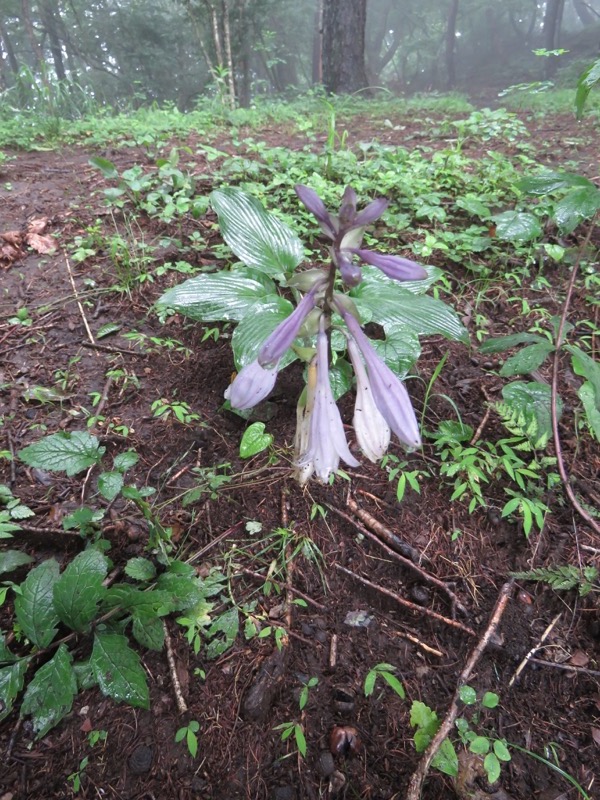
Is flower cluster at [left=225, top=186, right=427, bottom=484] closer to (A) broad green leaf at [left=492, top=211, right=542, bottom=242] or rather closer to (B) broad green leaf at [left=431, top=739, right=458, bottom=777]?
(B) broad green leaf at [left=431, top=739, right=458, bottom=777]

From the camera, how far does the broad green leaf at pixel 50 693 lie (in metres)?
1.29

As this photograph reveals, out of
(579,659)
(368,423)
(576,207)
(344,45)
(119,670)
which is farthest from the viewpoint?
(344,45)

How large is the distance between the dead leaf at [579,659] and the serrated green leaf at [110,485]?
1629 mm

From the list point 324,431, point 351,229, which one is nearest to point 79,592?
point 324,431

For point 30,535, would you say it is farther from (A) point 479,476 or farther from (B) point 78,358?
(A) point 479,476

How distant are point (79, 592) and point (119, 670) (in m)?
0.25

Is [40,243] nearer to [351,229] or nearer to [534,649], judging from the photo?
[351,229]

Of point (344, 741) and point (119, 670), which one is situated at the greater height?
point (119, 670)

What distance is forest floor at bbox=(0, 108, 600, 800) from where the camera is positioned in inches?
52.1

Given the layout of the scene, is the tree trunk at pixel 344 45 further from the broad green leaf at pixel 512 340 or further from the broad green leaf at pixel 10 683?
the broad green leaf at pixel 10 683

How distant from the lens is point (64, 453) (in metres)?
1.61

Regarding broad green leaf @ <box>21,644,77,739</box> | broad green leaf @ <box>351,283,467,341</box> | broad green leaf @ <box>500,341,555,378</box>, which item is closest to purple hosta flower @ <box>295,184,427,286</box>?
broad green leaf @ <box>351,283,467,341</box>

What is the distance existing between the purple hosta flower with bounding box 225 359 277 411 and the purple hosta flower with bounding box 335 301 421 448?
279mm

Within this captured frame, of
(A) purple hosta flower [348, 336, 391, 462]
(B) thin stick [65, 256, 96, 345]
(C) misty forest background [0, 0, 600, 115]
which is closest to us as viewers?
(A) purple hosta flower [348, 336, 391, 462]
